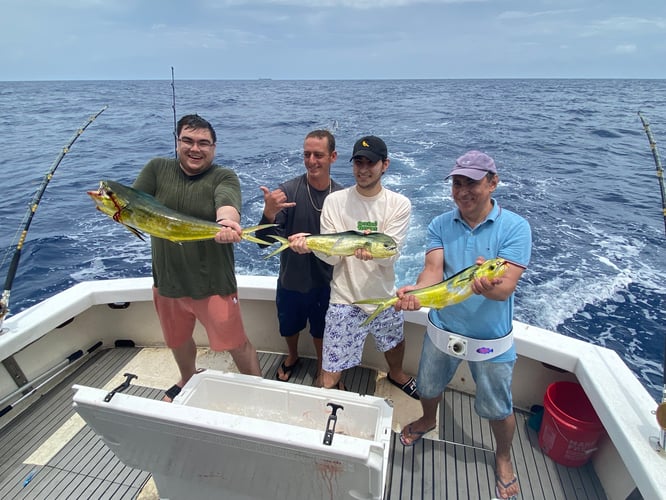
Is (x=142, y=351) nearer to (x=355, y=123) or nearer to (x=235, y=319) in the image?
(x=235, y=319)

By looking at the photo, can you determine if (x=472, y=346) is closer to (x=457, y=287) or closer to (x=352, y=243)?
(x=457, y=287)

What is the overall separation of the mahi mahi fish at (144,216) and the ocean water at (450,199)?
4.54m

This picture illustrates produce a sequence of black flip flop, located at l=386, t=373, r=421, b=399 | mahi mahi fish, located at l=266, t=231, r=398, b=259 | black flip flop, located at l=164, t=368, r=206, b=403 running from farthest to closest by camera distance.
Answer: black flip flop, located at l=386, t=373, r=421, b=399 < black flip flop, located at l=164, t=368, r=206, b=403 < mahi mahi fish, located at l=266, t=231, r=398, b=259

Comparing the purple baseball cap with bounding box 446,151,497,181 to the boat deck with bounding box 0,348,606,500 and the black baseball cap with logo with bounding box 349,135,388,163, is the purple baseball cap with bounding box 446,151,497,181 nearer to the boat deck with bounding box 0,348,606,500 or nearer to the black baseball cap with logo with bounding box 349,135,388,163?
the black baseball cap with logo with bounding box 349,135,388,163

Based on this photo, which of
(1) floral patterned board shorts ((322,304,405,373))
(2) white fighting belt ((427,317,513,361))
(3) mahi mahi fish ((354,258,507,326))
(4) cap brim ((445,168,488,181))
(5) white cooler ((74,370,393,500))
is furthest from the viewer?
(1) floral patterned board shorts ((322,304,405,373))

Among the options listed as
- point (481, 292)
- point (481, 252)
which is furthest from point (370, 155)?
point (481, 292)

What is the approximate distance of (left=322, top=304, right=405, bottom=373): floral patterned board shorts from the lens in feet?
8.38

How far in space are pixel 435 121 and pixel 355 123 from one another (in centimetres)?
448

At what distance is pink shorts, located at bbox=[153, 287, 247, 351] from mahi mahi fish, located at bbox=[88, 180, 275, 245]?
0.58 m

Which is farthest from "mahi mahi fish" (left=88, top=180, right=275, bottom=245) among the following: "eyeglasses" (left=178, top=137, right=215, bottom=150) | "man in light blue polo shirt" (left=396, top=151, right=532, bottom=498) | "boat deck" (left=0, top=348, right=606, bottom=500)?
"boat deck" (left=0, top=348, right=606, bottom=500)

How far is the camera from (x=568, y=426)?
242 cm

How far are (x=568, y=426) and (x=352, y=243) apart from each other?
5.68 ft

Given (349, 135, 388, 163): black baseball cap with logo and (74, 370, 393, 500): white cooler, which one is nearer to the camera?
(74, 370, 393, 500): white cooler

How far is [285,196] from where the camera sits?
2.58 m
